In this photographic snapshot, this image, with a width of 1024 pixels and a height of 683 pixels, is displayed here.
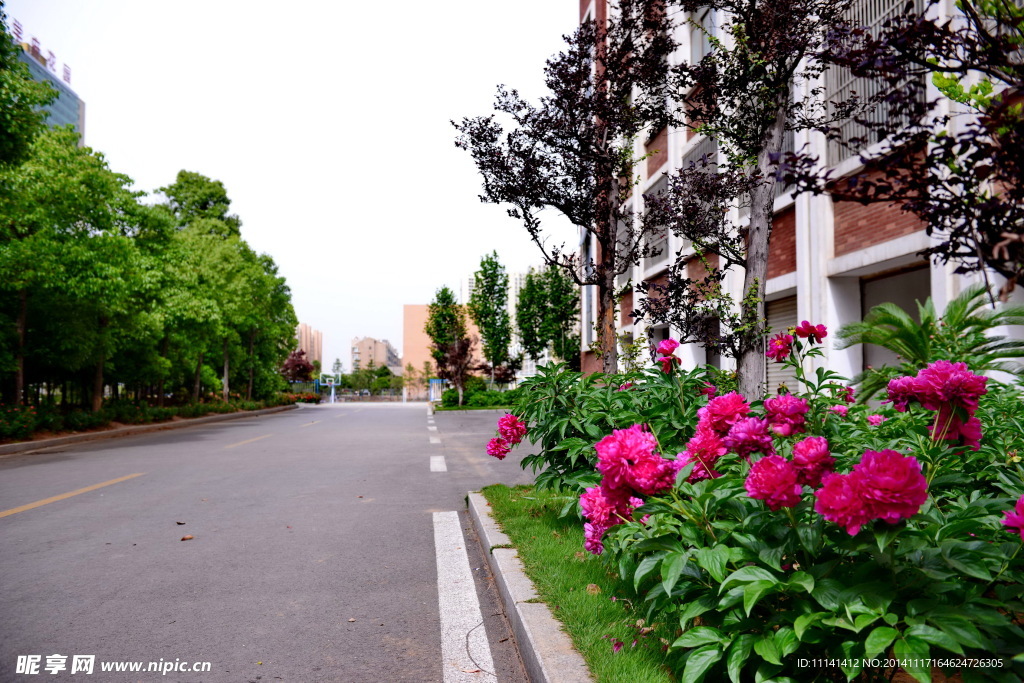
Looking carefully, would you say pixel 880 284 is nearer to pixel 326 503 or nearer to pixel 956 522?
pixel 326 503

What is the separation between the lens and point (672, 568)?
2096 millimetres

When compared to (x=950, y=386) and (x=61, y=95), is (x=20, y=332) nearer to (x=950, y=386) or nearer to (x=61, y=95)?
(x=950, y=386)

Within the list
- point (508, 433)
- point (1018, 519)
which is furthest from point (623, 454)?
point (508, 433)

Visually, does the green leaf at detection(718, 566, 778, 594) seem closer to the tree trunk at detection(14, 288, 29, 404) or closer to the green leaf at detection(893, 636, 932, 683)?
the green leaf at detection(893, 636, 932, 683)

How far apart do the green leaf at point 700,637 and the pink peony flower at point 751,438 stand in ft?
2.04

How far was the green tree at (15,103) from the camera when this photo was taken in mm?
12617

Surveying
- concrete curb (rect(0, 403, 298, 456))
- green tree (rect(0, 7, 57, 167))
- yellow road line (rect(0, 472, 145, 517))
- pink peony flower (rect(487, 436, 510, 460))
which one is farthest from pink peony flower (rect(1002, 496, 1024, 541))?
concrete curb (rect(0, 403, 298, 456))

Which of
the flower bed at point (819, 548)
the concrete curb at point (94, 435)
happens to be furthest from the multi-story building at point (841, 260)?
the concrete curb at point (94, 435)

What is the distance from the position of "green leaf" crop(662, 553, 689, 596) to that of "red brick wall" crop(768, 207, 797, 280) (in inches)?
437

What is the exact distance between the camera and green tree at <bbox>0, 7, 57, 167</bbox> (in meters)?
12.6

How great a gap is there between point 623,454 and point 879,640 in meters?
1.00

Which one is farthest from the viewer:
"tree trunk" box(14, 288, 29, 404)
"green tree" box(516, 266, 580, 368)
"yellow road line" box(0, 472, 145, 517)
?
"green tree" box(516, 266, 580, 368)

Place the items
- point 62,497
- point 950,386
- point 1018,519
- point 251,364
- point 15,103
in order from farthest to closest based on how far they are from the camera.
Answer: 1. point 251,364
2. point 15,103
3. point 62,497
4. point 950,386
5. point 1018,519

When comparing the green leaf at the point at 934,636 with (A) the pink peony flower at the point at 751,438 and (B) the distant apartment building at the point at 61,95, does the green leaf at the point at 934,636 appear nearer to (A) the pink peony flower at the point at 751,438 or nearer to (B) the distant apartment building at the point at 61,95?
(A) the pink peony flower at the point at 751,438
